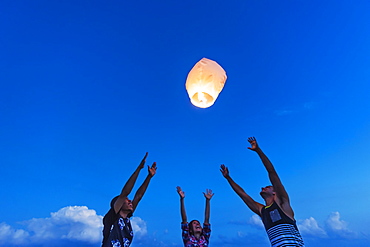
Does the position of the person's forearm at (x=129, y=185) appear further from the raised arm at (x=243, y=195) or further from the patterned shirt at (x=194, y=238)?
the patterned shirt at (x=194, y=238)

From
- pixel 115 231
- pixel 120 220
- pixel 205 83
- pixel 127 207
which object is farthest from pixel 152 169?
pixel 205 83

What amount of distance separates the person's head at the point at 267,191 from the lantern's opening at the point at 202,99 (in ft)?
5.85

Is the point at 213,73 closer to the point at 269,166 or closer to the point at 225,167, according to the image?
the point at 269,166

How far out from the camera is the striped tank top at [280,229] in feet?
11.6

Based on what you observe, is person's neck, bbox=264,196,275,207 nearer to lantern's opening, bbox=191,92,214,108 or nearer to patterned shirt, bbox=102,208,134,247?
lantern's opening, bbox=191,92,214,108

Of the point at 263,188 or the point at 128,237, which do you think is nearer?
the point at 128,237

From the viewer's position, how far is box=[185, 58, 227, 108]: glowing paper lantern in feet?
→ 10.8

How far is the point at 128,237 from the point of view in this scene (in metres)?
4.01

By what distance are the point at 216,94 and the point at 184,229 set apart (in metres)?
3.44

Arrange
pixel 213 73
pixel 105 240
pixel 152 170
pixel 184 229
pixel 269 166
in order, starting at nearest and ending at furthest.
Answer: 1. pixel 213 73
2. pixel 105 240
3. pixel 269 166
4. pixel 152 170
5. pixel 184 229

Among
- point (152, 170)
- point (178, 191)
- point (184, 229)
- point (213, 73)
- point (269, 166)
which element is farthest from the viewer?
point (178, 191)

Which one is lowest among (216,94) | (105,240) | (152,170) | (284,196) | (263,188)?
(105,240)

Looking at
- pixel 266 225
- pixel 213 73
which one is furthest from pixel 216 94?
pixel 266 225

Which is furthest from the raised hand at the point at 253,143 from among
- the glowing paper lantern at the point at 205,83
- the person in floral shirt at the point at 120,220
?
the person in floral shirt at the point at 120,220
